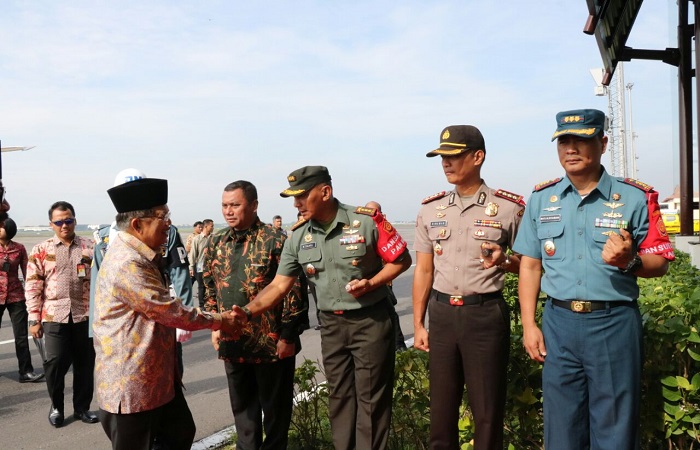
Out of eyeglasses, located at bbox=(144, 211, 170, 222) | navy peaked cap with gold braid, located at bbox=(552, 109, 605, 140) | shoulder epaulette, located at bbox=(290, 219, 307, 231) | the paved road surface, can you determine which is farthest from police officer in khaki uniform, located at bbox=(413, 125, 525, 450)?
the paved road surface

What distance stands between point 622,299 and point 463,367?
0.97 m

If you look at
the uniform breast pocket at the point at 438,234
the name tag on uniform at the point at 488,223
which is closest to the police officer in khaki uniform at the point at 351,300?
the uniform breast pocket at the point at 438,234

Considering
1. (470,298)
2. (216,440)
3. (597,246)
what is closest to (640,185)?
(597,246)

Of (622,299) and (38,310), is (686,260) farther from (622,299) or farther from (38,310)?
(38,310)

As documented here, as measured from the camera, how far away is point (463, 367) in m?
3.59

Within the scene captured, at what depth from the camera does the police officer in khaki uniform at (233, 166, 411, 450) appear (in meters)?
3.86

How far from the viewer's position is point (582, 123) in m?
3.07

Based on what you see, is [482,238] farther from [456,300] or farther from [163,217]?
[163,217]

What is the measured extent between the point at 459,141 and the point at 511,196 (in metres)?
0.43

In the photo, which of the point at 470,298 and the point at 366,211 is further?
the point at 366,211

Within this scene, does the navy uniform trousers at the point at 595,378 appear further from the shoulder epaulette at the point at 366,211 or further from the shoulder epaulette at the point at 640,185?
the shoulder epaulette at the point at 366,211

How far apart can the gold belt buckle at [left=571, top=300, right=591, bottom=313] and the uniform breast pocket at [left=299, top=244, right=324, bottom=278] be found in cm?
155

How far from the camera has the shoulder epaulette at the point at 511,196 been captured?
3.67 m

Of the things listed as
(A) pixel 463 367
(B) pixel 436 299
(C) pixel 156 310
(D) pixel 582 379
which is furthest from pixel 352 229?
(D) pixel 582 379
